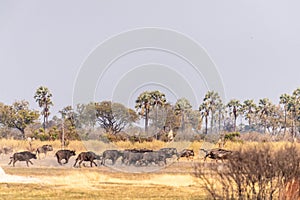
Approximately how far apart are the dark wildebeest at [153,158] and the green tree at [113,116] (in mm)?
11199

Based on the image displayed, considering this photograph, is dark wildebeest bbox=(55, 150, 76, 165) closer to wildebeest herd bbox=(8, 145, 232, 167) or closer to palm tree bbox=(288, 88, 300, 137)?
wildebeest herd bbox=(8, 145, 232, 167)

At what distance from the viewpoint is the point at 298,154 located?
36.2 feet

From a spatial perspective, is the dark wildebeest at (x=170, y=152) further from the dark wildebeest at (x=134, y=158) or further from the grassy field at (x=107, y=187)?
the grassy field at (x=107, y=187)

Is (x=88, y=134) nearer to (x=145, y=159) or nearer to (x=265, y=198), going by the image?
(x=145, y=159)

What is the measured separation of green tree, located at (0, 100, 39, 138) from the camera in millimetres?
64375

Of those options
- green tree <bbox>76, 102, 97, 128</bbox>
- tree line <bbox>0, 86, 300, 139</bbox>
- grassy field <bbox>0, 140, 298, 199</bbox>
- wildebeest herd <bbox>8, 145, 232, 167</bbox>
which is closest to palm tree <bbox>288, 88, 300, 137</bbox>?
tree line <bbox>0, 86, 300, 139</bbox>

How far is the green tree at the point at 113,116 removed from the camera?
48447 millimetres

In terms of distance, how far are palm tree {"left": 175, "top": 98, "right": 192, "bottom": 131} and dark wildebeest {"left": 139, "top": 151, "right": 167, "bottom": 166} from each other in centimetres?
1299

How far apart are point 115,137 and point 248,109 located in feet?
118

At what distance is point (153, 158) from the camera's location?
118 feet

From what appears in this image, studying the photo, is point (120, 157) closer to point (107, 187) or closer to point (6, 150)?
point (6, 150)

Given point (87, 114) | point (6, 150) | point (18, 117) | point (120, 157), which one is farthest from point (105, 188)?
point (18, 117)

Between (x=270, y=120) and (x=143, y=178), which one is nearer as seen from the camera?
(x=143, y=178)

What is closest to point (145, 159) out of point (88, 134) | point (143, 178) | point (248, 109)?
point (143, 178)
